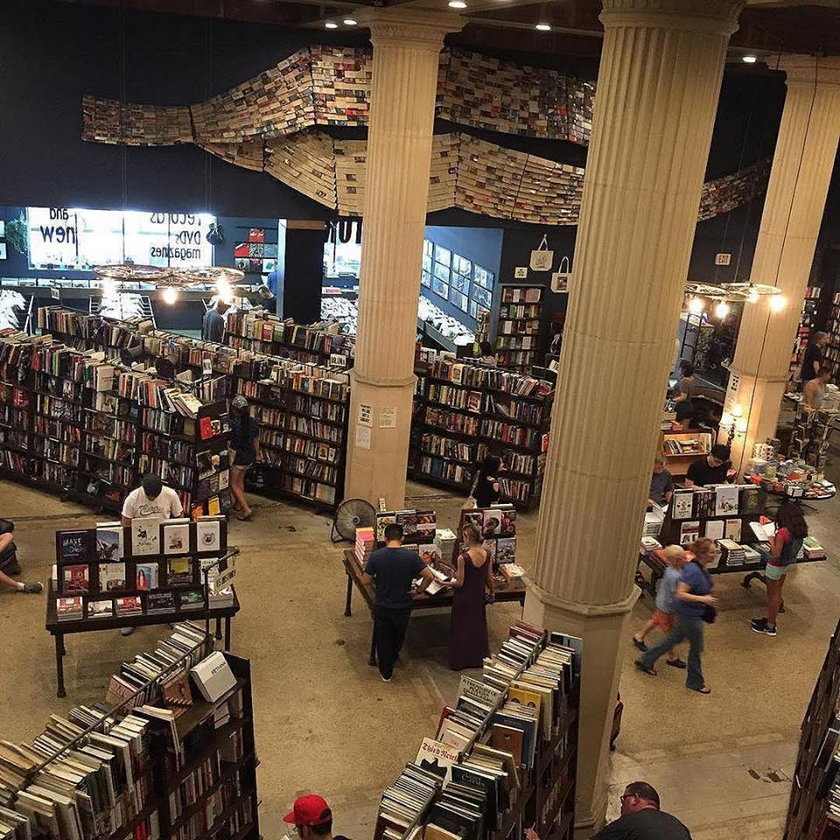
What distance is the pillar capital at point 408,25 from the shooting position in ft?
30.5

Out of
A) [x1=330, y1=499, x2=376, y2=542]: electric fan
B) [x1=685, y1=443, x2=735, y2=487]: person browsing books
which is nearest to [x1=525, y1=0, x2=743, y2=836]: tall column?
[x1=330, y1=499, x2=376, y2=542]: electric fan

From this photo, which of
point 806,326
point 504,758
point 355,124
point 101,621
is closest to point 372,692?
point 101,621

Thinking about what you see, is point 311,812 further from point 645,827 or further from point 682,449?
point 682,449

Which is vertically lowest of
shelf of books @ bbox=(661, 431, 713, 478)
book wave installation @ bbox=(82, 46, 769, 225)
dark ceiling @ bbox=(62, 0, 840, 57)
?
shelf of books @ bbox=(661, 431, 713, 478)

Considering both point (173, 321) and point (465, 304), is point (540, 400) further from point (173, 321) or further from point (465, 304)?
point (173, 321)

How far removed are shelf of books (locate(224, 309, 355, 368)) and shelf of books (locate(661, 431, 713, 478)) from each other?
4634mm

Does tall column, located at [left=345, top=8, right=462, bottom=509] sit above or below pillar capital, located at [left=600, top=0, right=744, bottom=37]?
below

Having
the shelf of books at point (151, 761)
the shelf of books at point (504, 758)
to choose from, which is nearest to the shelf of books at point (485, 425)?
the shelf of books at point (504, 758)

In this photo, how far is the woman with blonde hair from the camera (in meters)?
8.00

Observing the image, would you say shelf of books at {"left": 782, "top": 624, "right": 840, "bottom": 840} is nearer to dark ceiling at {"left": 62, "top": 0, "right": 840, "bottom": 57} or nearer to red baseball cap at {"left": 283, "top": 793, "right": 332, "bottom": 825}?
red baseball cap at {"left": 283, "top": 793, "right": 332, "bottom": 825}

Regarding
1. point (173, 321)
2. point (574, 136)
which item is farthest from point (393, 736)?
point (173, 321)

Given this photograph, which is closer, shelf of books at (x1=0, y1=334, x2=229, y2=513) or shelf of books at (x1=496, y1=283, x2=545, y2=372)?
shelf of books at (x1=0, y1=334, x2=229, y2=513)

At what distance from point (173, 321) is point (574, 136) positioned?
8.36 m

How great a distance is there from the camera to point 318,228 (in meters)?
15.6
